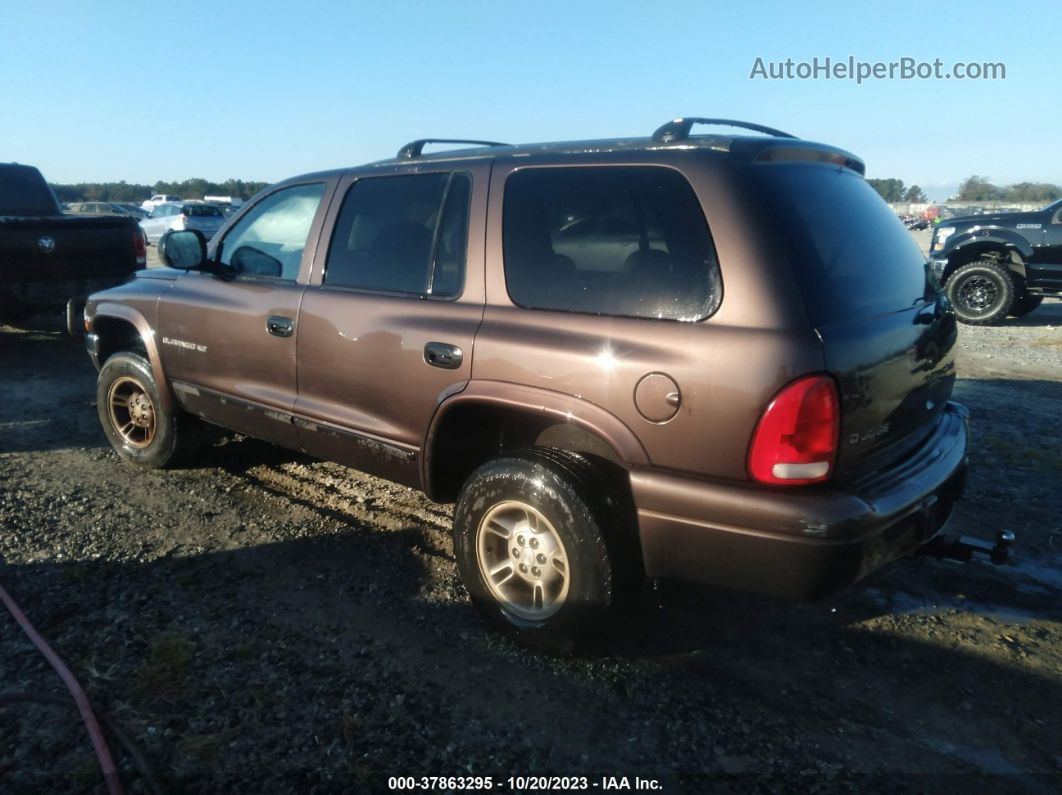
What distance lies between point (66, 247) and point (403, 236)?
595cm

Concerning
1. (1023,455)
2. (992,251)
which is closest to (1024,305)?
(992,251)

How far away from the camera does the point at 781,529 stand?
233cm

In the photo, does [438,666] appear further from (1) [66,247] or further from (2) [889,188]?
(2) [889,188]

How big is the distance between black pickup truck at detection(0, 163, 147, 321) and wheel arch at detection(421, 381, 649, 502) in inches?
248

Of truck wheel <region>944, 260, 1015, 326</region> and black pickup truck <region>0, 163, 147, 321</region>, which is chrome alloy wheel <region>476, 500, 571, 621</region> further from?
truck wheel <region>944, 260, 1015, 326</region>

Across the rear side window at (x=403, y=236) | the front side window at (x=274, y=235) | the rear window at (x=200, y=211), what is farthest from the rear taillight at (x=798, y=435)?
the rear window at (x=200, y=211)

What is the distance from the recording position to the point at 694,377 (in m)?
2.41

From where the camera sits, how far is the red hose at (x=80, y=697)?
222cm

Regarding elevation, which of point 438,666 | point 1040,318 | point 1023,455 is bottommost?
point 438,666

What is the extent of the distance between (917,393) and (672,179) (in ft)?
3.88

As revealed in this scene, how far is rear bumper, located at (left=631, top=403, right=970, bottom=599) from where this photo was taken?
91.4 inches

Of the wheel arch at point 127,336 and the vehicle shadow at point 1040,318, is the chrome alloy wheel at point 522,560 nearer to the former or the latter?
the wheel arch at point 127,336

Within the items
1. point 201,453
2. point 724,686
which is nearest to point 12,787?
point 724,686

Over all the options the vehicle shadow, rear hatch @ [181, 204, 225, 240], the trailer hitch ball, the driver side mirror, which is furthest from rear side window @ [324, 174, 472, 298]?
rear hatch @ [181, 204, 225, 240]
